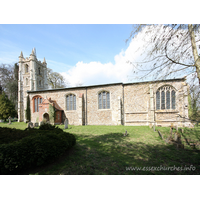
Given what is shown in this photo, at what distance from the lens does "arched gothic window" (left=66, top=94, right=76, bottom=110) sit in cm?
1778

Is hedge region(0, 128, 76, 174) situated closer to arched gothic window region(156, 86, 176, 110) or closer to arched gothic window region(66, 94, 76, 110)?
arched gothic window region(156, 86, 176, 110)

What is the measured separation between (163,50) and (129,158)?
4.32 m

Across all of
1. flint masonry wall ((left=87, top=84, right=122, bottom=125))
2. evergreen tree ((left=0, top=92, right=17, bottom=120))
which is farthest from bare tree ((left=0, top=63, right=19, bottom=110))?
flint masonry wall ((left=87, top=84, right=122, bottom=125))

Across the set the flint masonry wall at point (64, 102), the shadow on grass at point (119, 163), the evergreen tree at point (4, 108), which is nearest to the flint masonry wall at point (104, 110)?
the flint masonry wall at point (64, 102)

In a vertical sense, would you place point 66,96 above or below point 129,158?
above

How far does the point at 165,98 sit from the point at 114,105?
272 inches

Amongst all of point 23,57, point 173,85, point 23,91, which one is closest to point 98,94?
point 173,85

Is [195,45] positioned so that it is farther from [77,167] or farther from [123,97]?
[123,97]

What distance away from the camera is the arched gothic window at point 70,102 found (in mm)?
17781

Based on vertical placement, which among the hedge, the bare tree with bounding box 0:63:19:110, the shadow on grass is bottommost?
the shadow on grass

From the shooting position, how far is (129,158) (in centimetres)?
432

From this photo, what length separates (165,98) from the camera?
544 inches

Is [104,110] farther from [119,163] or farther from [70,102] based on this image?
[119,163]

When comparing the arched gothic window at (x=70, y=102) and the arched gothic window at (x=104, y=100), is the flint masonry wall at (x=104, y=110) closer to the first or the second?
the arched gothic window at (x=104, y=100)
